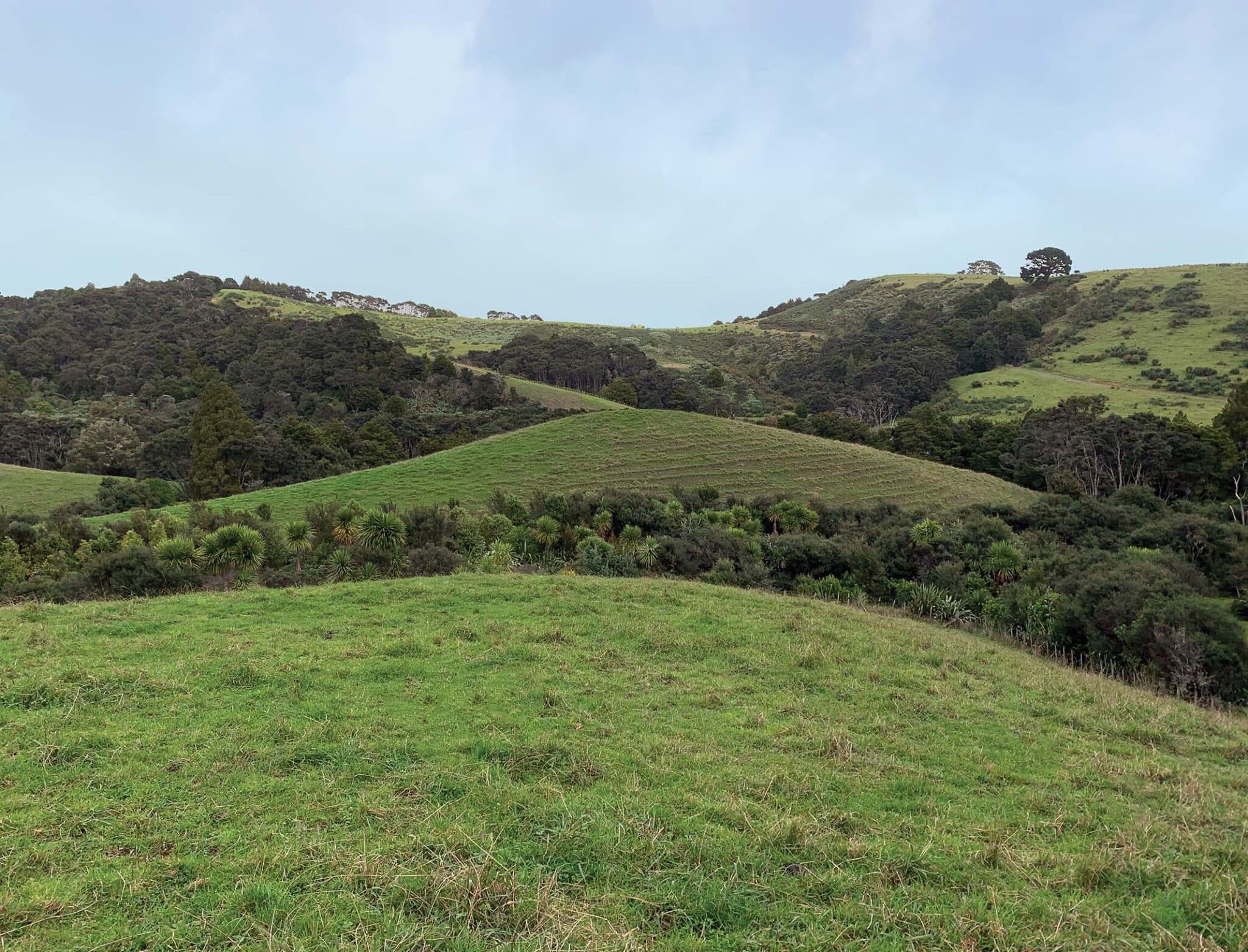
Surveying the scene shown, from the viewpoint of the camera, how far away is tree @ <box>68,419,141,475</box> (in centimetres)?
5500

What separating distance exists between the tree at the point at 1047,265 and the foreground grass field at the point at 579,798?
134907 mm

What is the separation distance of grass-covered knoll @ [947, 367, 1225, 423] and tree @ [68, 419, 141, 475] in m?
82.5

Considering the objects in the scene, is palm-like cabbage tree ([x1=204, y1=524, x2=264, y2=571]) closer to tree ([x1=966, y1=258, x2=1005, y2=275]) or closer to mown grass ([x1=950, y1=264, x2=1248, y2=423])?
mown grass ([x1=950, y1=264, x2=1248, y2=423])

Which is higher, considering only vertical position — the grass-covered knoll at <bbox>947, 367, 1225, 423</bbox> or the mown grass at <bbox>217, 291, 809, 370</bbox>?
the mown grass at <bbox>217, 291, 809, 370</bbox>

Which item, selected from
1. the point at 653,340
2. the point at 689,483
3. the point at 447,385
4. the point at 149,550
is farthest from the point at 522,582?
the point at 653,340

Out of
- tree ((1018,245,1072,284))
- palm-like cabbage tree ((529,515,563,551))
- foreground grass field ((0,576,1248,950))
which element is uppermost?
tree ((1018,245,1072,284))

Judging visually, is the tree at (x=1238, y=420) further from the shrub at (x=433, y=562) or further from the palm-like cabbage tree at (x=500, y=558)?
the shrub at (x=433, y=562)

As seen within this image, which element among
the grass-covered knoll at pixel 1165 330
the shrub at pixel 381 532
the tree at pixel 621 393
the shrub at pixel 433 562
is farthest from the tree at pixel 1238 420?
the tree at pixel 621 393

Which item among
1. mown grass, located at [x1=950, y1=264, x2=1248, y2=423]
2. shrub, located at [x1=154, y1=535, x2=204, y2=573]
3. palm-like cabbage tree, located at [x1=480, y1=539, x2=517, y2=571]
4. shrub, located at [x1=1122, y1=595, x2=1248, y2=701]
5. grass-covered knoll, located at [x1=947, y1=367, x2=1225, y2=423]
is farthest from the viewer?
mown grass, located at [x1=950, y1=264, x2=1248, y2=423]

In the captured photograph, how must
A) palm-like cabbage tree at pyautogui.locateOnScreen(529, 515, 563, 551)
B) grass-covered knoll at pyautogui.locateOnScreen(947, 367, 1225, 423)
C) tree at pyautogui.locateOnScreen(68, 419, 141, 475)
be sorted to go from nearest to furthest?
palm-like cabbage tree at pyautogui.locateOnScreen(529, 515, 563, 551) → tree at pyautogui.locateOnScreen(68, 419, 141, 475) → grass-covered knoll at pyautogui.locateOnScreen(947, 367, 1225, 423)

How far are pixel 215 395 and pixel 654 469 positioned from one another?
34.2m

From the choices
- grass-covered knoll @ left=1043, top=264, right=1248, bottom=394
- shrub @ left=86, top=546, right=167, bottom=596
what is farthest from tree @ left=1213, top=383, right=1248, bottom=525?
shrub @ left=86, top=546, right=167, bottom=596

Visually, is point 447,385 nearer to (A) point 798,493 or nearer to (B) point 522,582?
(A) point 798,493

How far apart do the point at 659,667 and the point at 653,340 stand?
129 m
